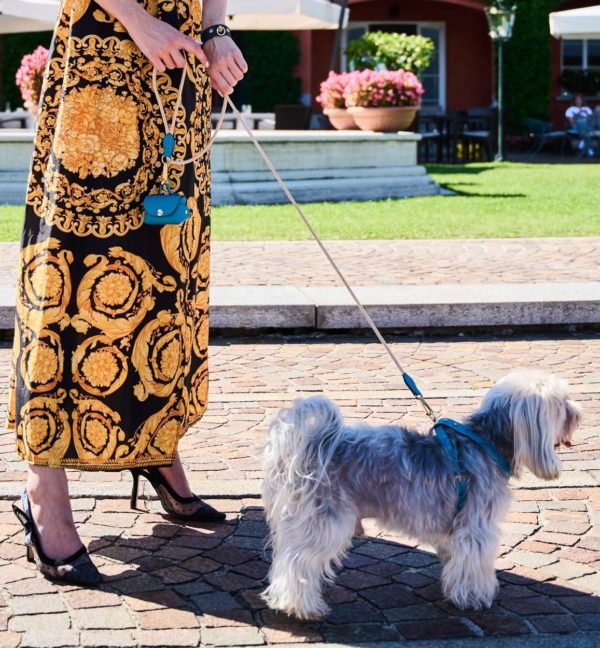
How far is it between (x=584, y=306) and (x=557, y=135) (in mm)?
19697

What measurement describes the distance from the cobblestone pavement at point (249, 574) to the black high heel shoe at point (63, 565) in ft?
0.12

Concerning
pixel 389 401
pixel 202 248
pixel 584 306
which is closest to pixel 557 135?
pixel 584 306

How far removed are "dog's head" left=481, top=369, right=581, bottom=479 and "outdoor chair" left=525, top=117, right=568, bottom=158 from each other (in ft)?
78.1

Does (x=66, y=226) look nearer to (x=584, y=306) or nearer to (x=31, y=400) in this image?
(x=31, y=400)

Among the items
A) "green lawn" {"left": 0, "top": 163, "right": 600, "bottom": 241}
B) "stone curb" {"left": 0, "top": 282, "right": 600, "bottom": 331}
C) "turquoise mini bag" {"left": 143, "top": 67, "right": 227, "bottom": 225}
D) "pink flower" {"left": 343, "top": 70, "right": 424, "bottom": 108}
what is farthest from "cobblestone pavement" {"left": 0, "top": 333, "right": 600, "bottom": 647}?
"pink flower" {"left": 343, "top": 70, "right": 424, "bottom": 108}

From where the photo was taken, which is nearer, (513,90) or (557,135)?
(557,135)

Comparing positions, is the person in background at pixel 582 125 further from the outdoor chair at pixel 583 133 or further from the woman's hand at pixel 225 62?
the woman's hand at pixel 225 62

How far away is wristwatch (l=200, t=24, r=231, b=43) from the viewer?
360 centimetres

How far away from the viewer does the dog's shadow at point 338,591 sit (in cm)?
319

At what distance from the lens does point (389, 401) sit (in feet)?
18.3

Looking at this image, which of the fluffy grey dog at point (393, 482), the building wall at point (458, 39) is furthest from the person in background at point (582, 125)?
the fluffy grey dog at point (393, 482)

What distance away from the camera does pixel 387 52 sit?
1939cm

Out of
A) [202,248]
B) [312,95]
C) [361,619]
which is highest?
[312,95]

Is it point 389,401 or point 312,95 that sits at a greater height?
point 312,95
